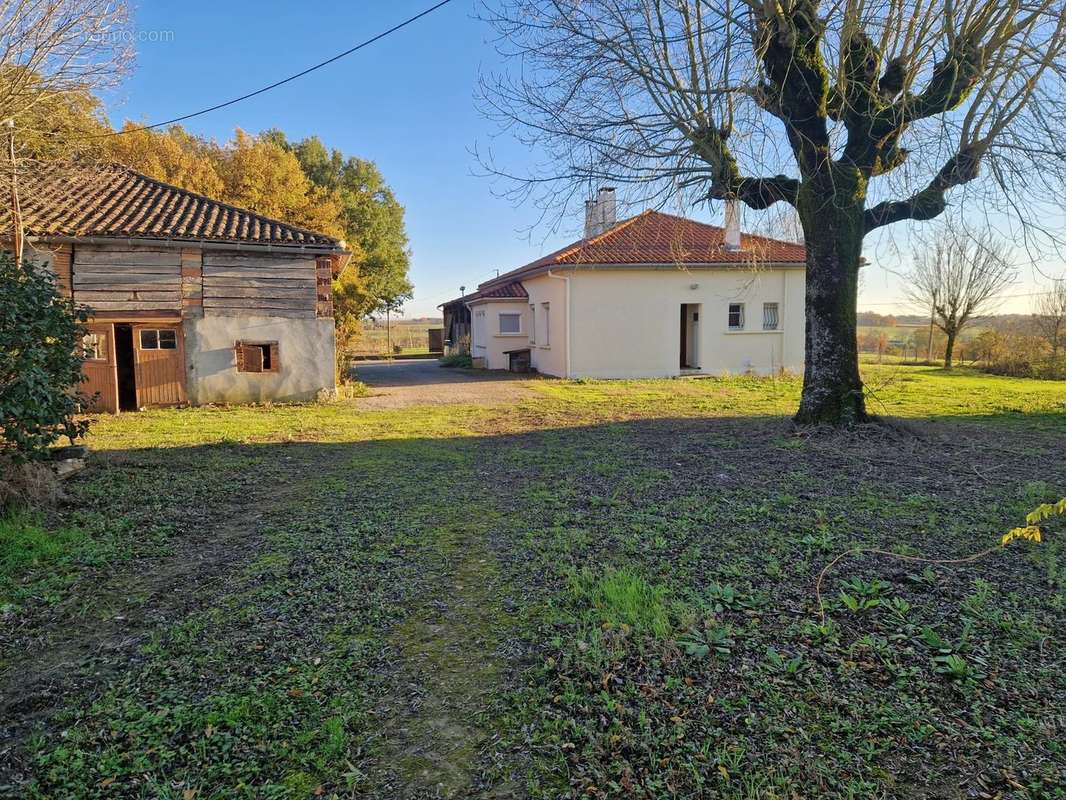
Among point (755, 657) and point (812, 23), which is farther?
point (812, 23)

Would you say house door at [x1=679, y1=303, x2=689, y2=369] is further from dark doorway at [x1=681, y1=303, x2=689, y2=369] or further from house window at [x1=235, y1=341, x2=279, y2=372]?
house window at [x1=235, y1=341, x2=279, y2=372]

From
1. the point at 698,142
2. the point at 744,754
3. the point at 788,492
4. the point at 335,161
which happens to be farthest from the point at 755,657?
the point at 335,161

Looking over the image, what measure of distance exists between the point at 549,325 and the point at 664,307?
12.7 ft

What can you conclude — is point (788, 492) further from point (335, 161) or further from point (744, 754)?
point (335, 161)

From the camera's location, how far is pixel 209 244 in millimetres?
12430

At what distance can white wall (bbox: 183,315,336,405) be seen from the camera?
12.9 m

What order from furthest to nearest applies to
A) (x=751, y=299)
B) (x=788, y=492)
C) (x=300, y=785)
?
(x=751, y=299), (x=788, y=492), (x=300, y=785)

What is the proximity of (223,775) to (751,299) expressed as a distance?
19815 mm

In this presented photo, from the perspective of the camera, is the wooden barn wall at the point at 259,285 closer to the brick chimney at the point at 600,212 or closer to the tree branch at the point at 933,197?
the brick chimney at the point at 600,212

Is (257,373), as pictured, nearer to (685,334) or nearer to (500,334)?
(500,334)

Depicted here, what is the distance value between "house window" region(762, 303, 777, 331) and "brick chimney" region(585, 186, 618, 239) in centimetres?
1229

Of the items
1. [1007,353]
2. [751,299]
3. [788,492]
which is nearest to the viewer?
[788,492]

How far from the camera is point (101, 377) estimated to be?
12.1 meters

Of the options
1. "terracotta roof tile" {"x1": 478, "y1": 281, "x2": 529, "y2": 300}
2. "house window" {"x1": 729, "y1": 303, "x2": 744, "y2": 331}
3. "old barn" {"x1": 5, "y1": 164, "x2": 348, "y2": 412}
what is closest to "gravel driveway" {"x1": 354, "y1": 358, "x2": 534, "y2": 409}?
"old barn" {"x1": 5, "y1": 164, "x2": 348, "y2": 412}
